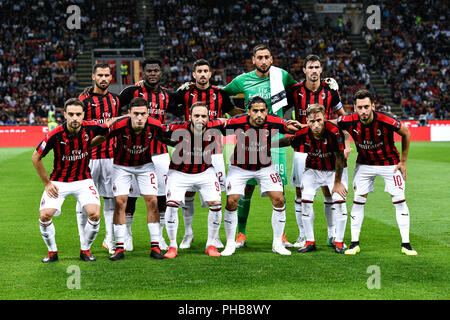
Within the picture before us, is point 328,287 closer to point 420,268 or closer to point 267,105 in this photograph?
point 420,268

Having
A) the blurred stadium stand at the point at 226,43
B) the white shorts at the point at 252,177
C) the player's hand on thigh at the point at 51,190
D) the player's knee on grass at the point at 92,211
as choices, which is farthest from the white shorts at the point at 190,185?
the blurred stadium stand at the point at 226,43

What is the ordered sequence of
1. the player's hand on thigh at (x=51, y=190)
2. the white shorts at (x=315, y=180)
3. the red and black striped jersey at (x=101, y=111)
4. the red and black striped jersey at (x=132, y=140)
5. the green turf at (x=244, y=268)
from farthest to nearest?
1. the red and black striped jersey at (x=101, y=111)
2. the white shorts at (x=315, y=180)
3. the red and black striped jersey at (x=132, y=140)
4. the player's hand on thigh at (x=51, y=190)
5. the green turf at (x=244, y=268)

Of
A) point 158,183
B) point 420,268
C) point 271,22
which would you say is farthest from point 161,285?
point 271,22

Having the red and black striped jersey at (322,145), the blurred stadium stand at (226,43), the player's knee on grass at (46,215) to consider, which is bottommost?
the player's knee on grass at (46,215)

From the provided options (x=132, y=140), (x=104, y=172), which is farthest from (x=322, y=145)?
(x=104, y=172)

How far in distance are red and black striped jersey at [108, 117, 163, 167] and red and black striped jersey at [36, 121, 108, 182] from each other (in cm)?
23

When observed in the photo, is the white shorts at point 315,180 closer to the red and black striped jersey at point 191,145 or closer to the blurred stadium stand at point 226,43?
the red and black striped jersey at point 191,145

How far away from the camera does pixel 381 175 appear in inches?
298

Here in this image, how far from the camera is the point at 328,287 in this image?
5809 millimetres

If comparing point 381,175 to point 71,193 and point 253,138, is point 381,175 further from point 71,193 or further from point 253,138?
point 71,193

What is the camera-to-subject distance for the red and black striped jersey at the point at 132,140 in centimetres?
732

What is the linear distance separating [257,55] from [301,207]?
Answer: 83.4 inches

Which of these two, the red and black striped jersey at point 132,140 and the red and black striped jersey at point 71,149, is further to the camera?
the red and black striped jersey at point 132,140

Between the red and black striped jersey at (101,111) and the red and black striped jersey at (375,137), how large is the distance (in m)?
2.96
